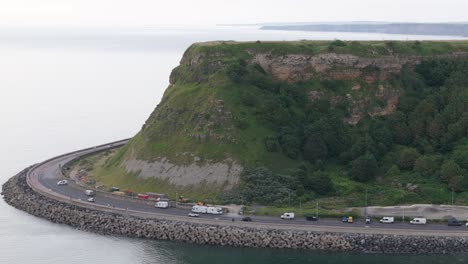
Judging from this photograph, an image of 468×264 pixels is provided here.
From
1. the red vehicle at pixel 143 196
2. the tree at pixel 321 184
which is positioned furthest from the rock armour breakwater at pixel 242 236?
the tree at pixel 321 184

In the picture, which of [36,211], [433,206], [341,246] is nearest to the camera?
[341,246]

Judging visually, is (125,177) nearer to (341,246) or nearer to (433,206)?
(341,246)

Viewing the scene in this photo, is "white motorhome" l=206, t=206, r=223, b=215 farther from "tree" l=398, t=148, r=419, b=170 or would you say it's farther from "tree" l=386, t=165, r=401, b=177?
"tree" l=398, t=148, r=419, b=170

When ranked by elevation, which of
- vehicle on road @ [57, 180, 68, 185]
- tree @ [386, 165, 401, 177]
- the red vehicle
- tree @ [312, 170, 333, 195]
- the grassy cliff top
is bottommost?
the red vehicle

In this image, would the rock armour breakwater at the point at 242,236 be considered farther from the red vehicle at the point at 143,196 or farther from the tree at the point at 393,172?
the tree at the point at 393,172

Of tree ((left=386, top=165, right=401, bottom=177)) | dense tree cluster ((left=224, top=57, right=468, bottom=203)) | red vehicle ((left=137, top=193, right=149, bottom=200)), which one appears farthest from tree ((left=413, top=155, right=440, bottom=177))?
red vehicle ((left=137, top=193, right=149, bottom=200))

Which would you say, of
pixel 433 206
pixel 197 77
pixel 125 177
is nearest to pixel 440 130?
pixel 433 206

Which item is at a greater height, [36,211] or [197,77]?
[197,77]
